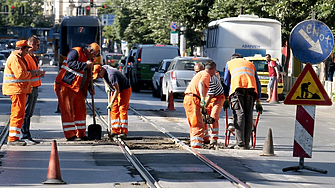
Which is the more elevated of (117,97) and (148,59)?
(117,97)

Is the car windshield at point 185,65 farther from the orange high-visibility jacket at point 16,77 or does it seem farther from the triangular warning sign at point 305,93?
the triangular warning sign at point 305,93

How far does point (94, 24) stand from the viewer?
4281 centimetres

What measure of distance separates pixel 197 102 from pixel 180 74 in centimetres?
1217

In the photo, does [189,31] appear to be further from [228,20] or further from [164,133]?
[164,133]

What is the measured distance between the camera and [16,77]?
13898 millimetres

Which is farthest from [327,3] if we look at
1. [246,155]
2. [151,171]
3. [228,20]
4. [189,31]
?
[189,31]

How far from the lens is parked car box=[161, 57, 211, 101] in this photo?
26125 millimetres

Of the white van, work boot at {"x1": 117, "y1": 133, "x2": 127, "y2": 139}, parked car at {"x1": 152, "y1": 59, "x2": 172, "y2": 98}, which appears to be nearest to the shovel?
work boot at {"x1": 117, "y1": 133, "x2": 127, "y2": 139}

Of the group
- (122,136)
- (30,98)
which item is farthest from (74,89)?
(122,136)

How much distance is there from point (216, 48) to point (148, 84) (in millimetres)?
3426

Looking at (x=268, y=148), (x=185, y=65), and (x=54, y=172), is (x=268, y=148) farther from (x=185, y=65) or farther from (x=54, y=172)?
(x=185, y=65)

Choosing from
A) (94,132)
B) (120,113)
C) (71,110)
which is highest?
(71,110)

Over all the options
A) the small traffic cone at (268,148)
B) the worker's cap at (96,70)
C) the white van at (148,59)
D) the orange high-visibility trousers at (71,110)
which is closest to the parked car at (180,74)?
the white van at (148,59)

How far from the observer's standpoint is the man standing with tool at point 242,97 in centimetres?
1398
